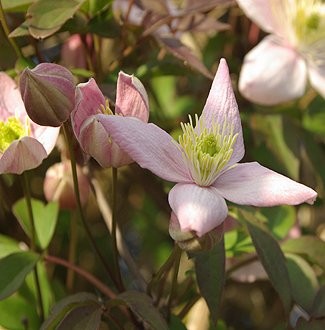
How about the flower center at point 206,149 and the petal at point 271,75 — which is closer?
the flower center at point 206,149

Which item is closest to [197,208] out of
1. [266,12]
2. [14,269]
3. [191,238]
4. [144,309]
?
[191,238]

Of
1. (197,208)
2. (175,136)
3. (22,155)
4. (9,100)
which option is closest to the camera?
(197,208)

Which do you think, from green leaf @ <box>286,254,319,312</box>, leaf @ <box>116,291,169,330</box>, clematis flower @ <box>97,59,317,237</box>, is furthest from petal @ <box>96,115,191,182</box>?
green leaf @ <box>286,254,319,312</box>

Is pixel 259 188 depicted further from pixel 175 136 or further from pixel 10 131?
→ pixel 175 136

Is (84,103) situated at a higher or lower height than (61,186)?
higher

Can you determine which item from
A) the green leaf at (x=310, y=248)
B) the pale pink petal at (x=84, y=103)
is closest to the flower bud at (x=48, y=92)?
the pale pink petal at (x=84, y=103)

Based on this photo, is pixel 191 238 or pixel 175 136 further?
pixel 175 136

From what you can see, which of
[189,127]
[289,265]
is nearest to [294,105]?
[289,265]

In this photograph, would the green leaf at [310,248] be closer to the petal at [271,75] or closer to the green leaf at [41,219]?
the petal at [271,75]
